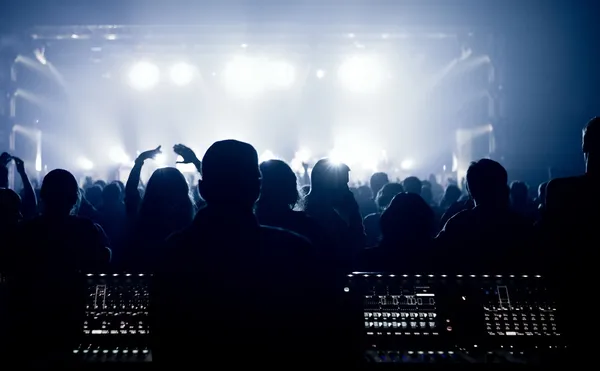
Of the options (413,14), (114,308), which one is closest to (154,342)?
(114,308)

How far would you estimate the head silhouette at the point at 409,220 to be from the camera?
2.61 m

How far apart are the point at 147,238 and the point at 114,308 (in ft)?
3.99

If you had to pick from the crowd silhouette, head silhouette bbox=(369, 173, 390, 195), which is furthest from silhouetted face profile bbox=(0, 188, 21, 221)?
head silhouette bbox=(369, 173, 390, 195)

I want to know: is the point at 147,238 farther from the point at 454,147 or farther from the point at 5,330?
the point at 454,147

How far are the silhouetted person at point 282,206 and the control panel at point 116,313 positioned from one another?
86 cm

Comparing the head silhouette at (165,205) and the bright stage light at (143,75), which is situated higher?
the bright stage light at (143,75)

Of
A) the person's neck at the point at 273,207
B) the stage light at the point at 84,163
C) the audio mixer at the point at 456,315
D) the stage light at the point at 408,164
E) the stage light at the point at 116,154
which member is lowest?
the audio mixer at the point at 456,315

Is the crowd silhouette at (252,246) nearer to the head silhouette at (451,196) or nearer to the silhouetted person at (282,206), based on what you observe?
the silhouetted person at (282,206)

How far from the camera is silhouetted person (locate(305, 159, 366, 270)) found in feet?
9.47

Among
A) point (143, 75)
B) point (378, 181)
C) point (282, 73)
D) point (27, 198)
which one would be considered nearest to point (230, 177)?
point (27, 198)

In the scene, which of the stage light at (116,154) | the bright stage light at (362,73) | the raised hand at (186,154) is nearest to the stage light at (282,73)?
the bright stage light at (362,73)

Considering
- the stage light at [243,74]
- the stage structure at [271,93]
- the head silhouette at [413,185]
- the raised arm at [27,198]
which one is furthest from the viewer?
the stage light at [243,74]

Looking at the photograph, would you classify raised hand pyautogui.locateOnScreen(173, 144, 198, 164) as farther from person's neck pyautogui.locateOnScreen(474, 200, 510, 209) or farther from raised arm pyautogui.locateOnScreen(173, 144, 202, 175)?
person's neck pyautogui.locateOnScreen(474, 200, 510, 209)

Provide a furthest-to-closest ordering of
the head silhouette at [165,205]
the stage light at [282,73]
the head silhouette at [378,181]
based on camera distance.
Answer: the stage light at [282,73]
the head silhouette at [378,181]
the head silhouette at [165,205]
